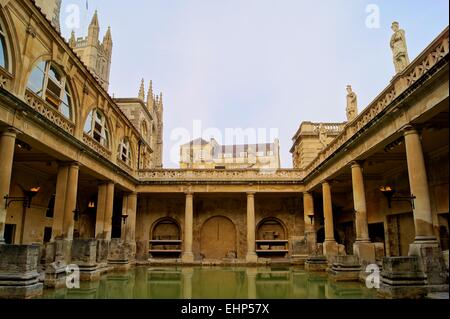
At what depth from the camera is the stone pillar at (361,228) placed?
11977 millimetres

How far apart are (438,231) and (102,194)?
15838mm

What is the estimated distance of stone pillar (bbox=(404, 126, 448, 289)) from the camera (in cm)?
770

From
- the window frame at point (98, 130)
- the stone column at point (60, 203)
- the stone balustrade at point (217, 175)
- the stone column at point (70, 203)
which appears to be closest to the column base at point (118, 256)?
the stone column at point (70, 203)

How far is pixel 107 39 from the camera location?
4716 cm

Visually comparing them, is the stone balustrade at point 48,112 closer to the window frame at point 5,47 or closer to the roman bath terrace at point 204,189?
the roman bath terrace at point 204,189

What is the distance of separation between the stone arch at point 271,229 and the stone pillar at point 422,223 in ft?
51.3

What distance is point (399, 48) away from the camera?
34.2 feet

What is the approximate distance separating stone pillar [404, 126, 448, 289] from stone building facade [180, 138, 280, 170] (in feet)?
118

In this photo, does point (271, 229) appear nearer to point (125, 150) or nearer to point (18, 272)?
point (125, 150)

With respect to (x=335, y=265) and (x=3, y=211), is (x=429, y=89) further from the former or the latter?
(x=3, y=211)

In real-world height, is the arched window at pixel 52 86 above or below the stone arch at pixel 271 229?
above

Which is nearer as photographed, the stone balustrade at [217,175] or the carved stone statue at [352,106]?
the carved stone statue at [352,106]

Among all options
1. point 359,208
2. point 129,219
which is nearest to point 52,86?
point 129,219

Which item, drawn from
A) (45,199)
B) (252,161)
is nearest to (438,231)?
(45,199)
